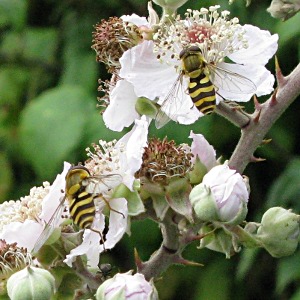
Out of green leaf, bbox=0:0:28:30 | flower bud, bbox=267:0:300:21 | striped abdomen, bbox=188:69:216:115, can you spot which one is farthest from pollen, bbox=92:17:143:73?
green leaf, bbox=0:0:28:30

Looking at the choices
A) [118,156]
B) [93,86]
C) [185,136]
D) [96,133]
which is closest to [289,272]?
[185,136]

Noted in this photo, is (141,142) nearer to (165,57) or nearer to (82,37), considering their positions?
(165,57)

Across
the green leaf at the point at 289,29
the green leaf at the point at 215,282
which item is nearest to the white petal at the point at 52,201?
the green leaf at the point at 289,29

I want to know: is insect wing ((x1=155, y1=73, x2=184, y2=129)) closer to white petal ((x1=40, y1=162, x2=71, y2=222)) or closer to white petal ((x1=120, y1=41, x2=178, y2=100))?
white petal ((x1=120, y1=41, x2=178, y2=100))

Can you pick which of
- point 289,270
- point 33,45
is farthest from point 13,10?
point 289,270

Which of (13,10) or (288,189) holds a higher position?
(13,10)

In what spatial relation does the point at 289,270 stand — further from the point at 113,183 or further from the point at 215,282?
the point at 113,183
